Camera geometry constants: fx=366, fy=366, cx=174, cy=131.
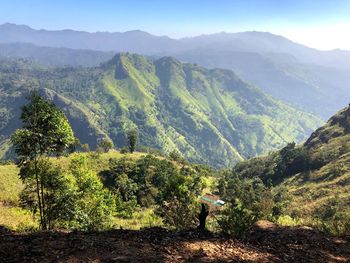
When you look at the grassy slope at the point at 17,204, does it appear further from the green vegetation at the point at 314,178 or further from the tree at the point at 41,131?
the green vegetation at the point at 314,178

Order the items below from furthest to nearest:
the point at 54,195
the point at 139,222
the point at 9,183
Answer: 1. the point at 9,183
2. the point at 139,222
3. the point at 54,195

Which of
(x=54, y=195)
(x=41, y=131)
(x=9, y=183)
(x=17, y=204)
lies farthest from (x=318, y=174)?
(x=41, y=131)

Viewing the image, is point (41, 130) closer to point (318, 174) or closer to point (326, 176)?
point (326, 176)

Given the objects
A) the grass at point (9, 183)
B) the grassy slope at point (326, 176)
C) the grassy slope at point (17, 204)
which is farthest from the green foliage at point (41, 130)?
the grassy slope at point (326, 176)

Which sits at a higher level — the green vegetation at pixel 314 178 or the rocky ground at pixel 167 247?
the rocky ground at pixel 167 247

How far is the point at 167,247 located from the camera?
44.5 ft

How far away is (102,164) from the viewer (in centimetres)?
12438

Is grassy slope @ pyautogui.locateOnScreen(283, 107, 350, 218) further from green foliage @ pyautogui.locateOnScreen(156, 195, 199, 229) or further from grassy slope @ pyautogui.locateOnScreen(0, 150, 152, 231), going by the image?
green foliage @ pyautogui.locateOnScreen(156, 195, 199, 229)

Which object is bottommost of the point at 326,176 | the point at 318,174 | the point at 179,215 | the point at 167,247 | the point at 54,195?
the point at 318,174

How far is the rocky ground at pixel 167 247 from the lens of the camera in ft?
40.1

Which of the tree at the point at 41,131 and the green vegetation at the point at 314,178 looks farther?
the green vegetation at the point at 314,178

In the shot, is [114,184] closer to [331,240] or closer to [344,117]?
[331,240]

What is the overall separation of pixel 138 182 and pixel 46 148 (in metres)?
105

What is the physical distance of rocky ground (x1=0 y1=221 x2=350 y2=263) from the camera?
12.2 meters
